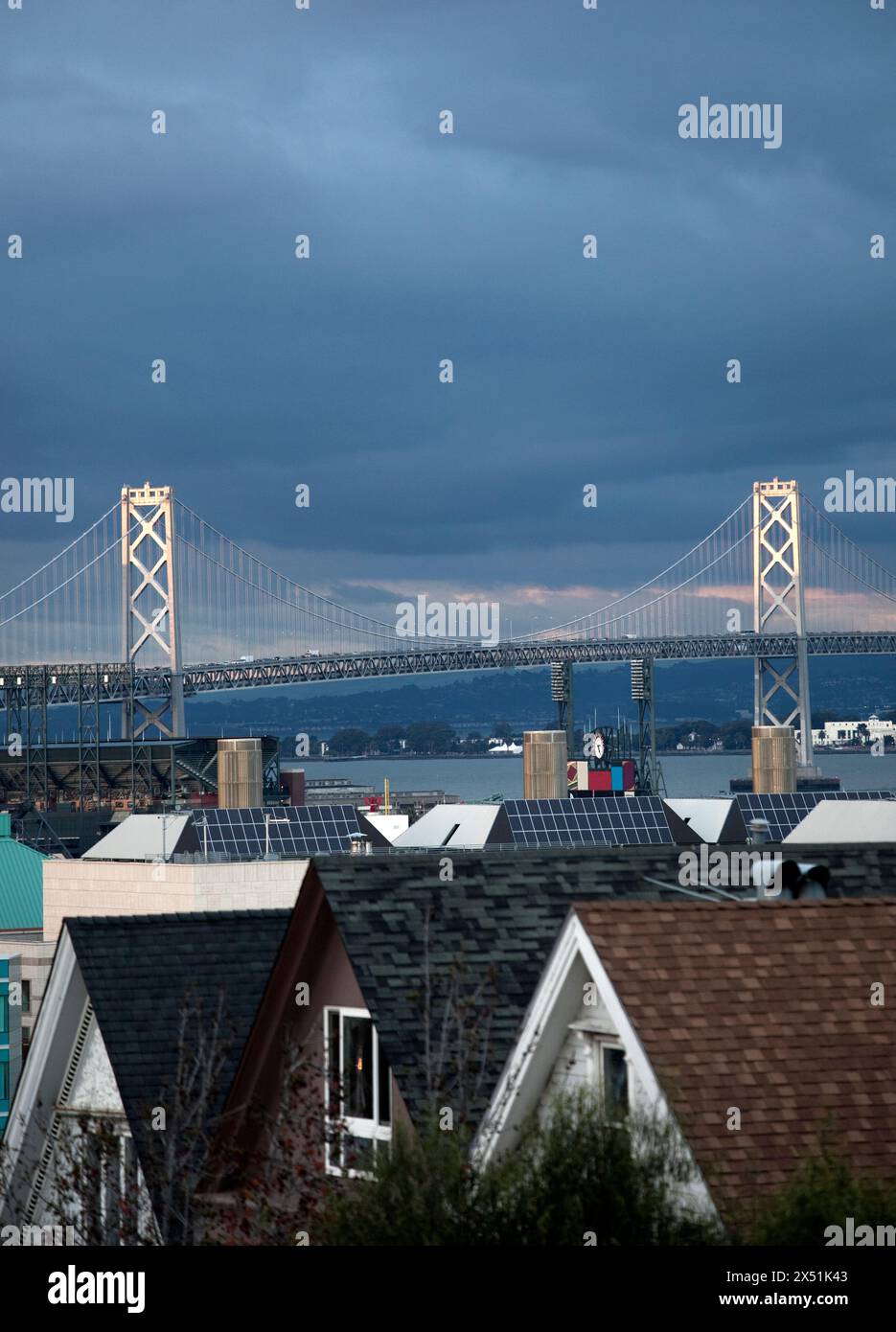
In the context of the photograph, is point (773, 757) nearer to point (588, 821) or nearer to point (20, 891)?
point (588, 821)

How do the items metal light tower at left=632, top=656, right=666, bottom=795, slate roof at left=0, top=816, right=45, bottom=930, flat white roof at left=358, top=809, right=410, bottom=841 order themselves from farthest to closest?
metal light tower at left=632, top=656, right=666, bottom=795 → flat white roof at left=358, top=809, right=410, bottom=841 → slate roof at left=0, top=816, right=45, bottom=930

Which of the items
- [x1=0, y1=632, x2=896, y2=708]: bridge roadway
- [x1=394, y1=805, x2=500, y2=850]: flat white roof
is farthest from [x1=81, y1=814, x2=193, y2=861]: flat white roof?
[x1=0, y1=632, x2=896, y2=708]: bridge roadway

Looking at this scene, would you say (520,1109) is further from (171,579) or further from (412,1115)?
(171,579)

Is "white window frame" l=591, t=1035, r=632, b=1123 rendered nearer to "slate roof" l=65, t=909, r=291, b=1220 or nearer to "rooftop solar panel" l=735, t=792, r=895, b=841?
"slate roof" l=65, t=909, r=291, b=1220
